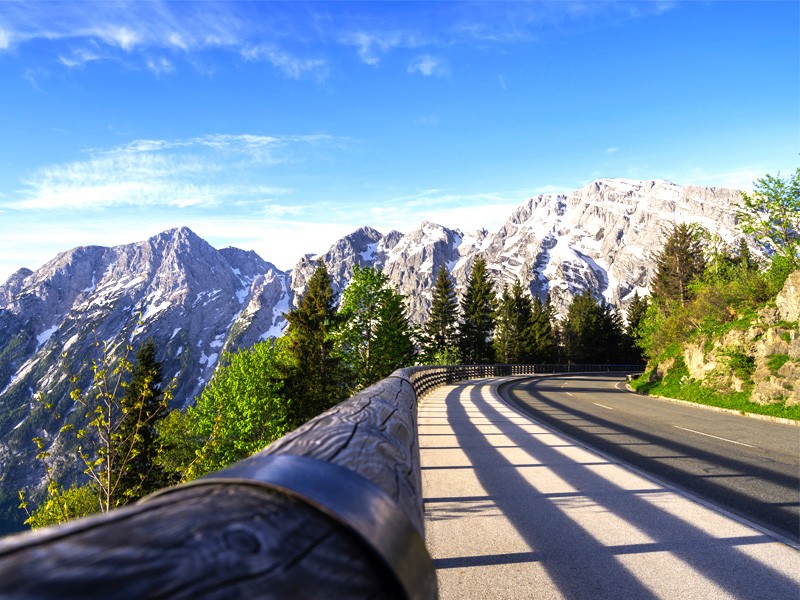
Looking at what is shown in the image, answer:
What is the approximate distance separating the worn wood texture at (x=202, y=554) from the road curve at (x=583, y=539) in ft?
9.14

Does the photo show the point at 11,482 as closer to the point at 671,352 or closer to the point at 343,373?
the point at 343,373

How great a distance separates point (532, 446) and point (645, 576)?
538 cm

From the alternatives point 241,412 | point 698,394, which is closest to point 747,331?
point 698,394

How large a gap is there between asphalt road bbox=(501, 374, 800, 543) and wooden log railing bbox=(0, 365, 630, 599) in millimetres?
5529

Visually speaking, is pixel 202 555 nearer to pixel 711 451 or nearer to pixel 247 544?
pixel 247 544

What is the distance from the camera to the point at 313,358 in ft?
132

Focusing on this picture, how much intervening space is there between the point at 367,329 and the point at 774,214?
28.6 metres

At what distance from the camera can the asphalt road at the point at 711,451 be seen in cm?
634

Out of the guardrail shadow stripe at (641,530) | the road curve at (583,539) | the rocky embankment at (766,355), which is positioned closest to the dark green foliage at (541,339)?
the rocky embankment at (766,355)

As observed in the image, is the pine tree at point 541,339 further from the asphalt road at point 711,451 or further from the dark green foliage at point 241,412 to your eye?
the asphalt road at point 711,451

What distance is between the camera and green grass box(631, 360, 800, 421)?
16.6 meters

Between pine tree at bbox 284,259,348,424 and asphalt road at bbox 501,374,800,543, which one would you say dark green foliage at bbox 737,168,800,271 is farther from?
pine tree at bbox 284,259,348,424

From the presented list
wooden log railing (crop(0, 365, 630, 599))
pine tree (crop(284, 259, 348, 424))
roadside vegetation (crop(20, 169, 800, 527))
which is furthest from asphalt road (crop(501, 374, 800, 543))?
pine tree (crop(284, 259, 348, 424))

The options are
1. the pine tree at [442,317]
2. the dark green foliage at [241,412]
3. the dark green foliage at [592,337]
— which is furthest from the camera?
the dark green foliage at [592,337]
